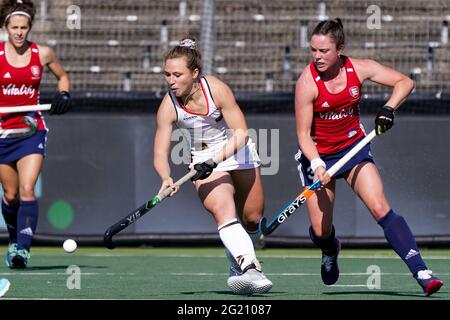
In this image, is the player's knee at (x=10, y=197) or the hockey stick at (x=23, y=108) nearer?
the hockey stick at (x=23, y=108)

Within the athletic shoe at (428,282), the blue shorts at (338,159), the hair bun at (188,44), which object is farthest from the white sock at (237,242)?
the hair bun at (188,44)

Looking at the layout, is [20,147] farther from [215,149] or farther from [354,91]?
[354,91]

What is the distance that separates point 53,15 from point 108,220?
3.33m

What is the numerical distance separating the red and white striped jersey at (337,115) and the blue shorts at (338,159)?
30mm

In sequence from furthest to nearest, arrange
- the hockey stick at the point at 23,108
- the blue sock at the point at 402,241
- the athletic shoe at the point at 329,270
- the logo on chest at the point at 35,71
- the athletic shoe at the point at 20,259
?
1. the logo on chest at the point at 35,71
2. the hockey stick at the point at 23,108
3. the athletic shoe at the point at 20,259
4. the athletic shoe at the point at 329,270
5. the blue sock at the point at 402,241

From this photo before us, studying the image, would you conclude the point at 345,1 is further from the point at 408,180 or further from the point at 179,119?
the point at 179,119

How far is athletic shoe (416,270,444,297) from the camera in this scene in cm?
665

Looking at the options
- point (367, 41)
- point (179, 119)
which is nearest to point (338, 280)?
point (179, 119)

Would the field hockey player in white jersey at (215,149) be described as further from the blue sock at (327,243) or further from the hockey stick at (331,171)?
the blue sock at (327,243)

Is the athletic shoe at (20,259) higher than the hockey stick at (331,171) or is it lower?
lower

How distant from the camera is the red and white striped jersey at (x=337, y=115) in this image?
23.5ft

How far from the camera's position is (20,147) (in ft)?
29.1

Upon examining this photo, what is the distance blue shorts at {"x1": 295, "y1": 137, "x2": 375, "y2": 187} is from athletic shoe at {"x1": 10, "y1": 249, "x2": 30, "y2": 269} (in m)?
2.38

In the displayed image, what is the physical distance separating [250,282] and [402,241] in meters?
0.93
